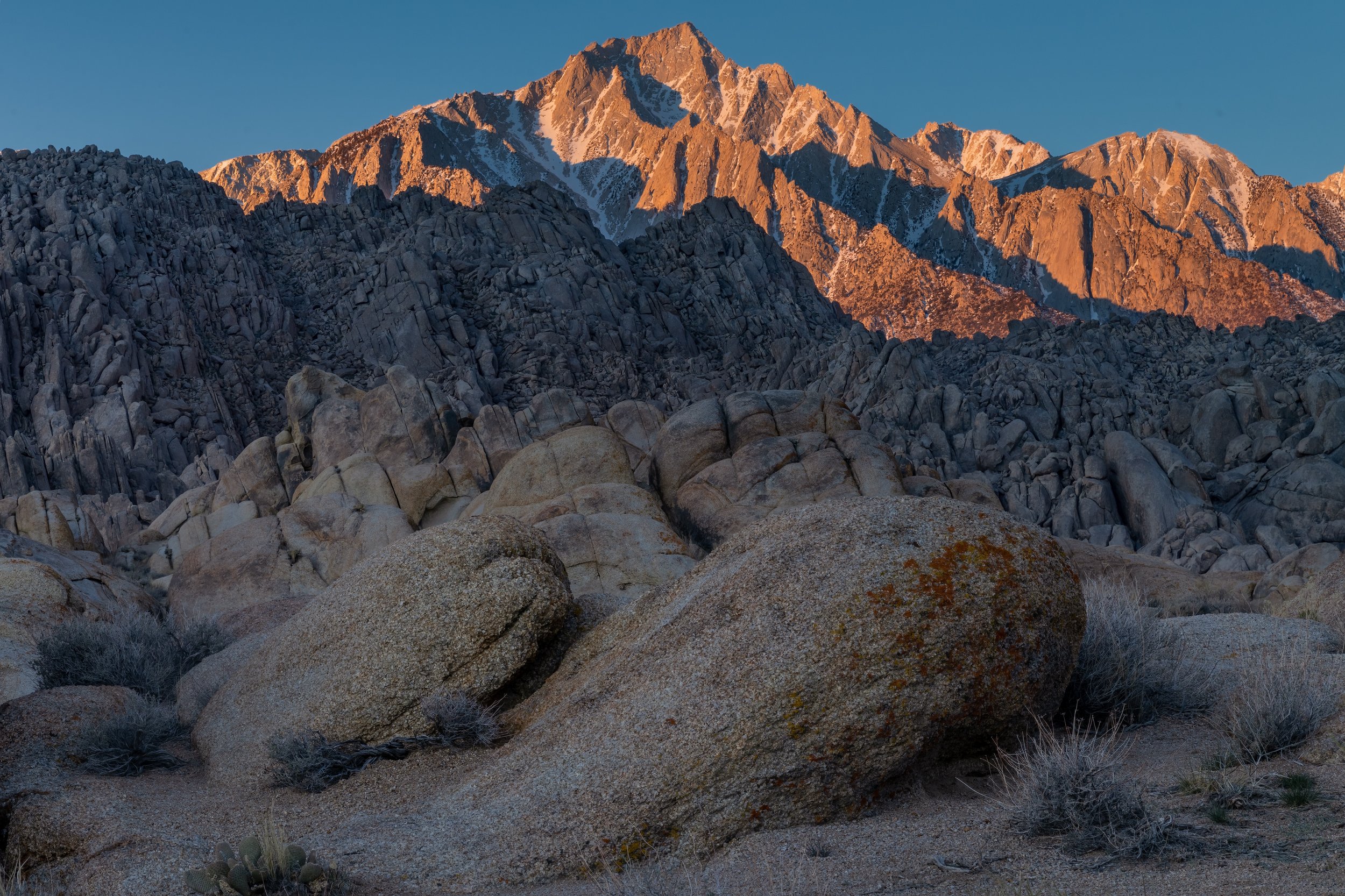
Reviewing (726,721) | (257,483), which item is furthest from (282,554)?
(726,721)

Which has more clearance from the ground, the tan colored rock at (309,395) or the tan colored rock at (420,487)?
the tan colored rock at (309,395)

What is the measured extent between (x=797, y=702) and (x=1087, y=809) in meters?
1.83

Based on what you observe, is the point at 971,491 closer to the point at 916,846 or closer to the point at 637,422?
the point at 637,422

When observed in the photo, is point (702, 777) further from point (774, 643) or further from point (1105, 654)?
point (1105, 654)

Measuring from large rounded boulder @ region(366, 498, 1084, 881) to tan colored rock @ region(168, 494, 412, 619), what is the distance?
693 inches

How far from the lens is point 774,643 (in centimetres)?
673

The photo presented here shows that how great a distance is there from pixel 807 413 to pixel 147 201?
80370 millimetres

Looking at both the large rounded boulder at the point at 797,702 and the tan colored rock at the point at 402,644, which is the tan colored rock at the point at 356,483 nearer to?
the tan colored rock at the point at 402,644

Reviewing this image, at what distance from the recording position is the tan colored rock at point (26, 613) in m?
12.0

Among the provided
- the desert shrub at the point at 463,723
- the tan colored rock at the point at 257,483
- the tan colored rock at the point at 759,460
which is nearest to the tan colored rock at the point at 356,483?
the tan colored rock at the point at 257,483

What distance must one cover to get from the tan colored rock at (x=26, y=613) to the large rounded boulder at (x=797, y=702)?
7.69m

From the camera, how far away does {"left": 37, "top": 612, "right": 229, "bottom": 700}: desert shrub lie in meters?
12.0

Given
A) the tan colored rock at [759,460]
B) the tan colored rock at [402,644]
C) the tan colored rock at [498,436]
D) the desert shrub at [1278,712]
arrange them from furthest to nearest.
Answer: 1. the tan colored rock at [498,436]
2. the tan colored rock at [759,460]
3. the tan colored rock at [402,644]
4. the desert shrub at [1278,712]

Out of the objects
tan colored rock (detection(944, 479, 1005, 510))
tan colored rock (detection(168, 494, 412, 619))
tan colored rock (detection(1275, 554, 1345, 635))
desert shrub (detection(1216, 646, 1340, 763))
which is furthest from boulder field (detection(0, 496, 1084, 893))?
tan colored rock (detection(944, 479, 1005, 510))
